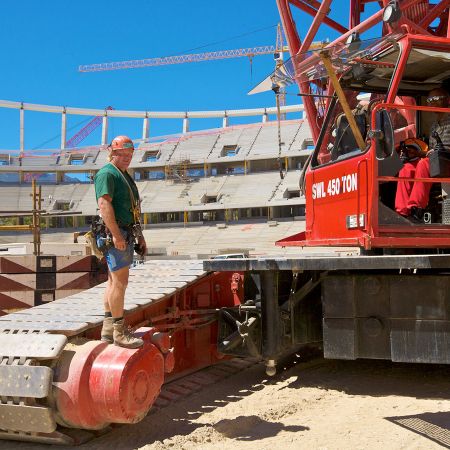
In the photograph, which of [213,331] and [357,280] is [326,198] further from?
[213,331]

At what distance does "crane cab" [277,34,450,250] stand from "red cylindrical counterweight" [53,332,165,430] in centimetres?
209

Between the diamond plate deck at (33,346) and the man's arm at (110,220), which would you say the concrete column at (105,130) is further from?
the diamond plate deck at (33,346)

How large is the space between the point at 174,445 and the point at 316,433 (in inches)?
42.3

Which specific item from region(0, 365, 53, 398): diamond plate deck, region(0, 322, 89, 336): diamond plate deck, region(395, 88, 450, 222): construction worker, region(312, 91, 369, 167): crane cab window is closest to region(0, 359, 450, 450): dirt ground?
region(0, 365, 53, 398): diamond plate deck

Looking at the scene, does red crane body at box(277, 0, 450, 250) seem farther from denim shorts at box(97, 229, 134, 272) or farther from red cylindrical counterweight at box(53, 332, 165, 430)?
red cylindrical counterweight at box(53, 332, 165, 430)

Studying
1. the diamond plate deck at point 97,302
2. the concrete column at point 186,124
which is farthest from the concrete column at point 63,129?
the diamond plate deck at point 97,302

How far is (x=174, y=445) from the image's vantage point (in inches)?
170

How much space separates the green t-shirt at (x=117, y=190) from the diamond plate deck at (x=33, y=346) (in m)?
1.00

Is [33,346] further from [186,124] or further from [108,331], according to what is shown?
[186,124]

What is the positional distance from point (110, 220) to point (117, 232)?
0.34ft

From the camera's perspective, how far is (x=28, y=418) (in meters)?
4.11

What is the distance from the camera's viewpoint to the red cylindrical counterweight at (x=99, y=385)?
4141mm

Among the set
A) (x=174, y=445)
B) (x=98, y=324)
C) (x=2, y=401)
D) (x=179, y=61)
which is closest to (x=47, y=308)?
(x=98, y=324)

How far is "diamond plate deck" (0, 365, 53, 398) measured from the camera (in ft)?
13.3
